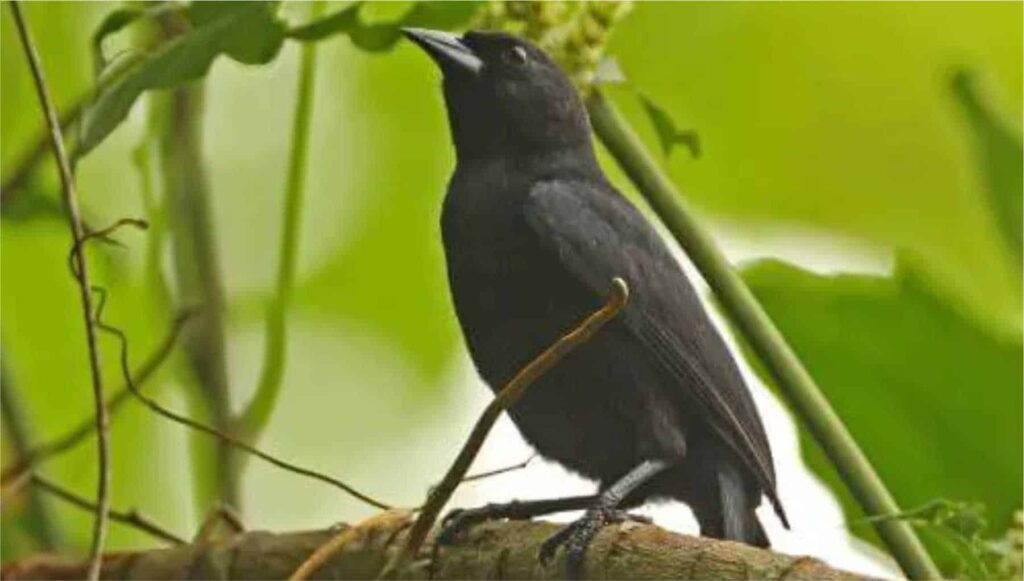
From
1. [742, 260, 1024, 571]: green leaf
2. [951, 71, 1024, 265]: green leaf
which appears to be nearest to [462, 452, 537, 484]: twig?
[742, 260, 1024, 571]: green leaf

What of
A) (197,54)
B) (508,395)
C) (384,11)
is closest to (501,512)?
(508,395)

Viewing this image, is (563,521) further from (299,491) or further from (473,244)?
(299,491)

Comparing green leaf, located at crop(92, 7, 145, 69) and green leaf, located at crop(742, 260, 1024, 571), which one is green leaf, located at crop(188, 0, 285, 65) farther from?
green leaf, located at crop(742, 260, 1024, 571)

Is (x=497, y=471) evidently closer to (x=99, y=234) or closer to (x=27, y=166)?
(x=99, y=234)

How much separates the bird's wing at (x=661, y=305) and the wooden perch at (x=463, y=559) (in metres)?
0.12

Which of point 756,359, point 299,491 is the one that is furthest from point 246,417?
point 756,359

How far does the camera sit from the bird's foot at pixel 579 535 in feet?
3.63

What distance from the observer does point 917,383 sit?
1553 millimetres

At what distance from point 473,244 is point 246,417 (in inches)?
16.7

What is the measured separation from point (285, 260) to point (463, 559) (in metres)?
0.47

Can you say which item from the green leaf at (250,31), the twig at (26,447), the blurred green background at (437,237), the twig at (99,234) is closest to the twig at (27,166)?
the blurred green background at (437,237)

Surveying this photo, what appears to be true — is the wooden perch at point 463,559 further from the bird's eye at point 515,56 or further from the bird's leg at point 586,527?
the bird's eye at point 515,56

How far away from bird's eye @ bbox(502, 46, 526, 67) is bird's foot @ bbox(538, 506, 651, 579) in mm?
265

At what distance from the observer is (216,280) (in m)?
1.76
